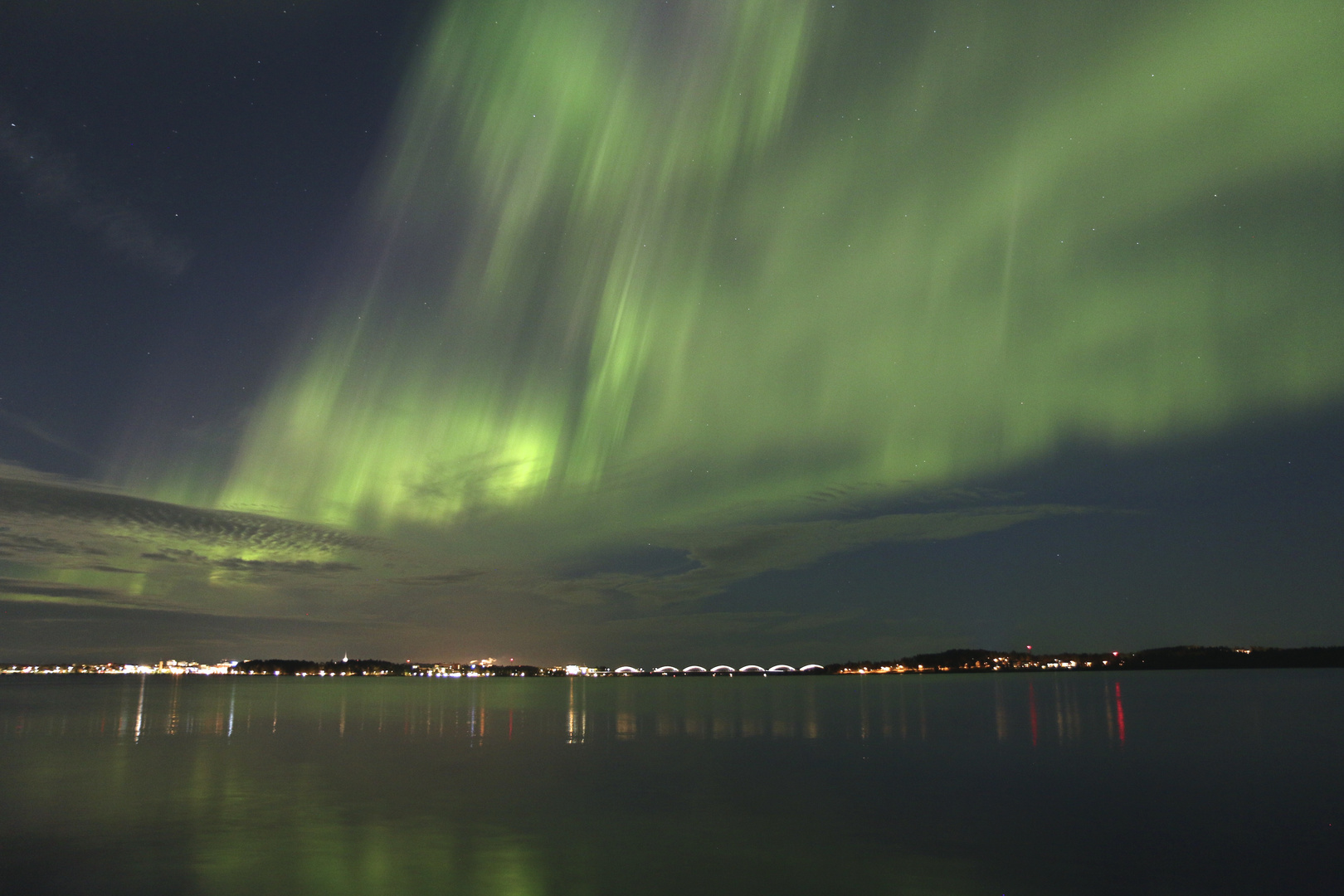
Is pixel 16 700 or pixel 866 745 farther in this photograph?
pixel 16 700

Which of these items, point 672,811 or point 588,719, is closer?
point 672,811

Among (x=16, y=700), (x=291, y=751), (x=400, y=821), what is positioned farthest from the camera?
(x=16, y=700)

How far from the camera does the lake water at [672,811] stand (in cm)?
2055

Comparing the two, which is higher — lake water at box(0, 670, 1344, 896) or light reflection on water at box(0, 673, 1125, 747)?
lake water at box(0, 670, 1344, 896)

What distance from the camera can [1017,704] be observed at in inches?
3831

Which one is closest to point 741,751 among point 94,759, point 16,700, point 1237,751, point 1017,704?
point 1237,751

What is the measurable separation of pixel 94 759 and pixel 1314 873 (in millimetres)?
46762

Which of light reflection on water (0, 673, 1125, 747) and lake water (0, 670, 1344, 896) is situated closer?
lake water (0, 670, 1344, 896)

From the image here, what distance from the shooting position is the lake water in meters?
20.5

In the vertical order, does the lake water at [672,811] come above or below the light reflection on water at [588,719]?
above

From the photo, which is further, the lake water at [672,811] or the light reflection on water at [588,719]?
the light reflection on water at [588,719]

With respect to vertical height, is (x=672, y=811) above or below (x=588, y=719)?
above

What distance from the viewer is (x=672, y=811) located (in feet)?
93.2

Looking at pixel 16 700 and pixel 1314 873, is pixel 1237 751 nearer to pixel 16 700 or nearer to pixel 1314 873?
pixel 1314 873
